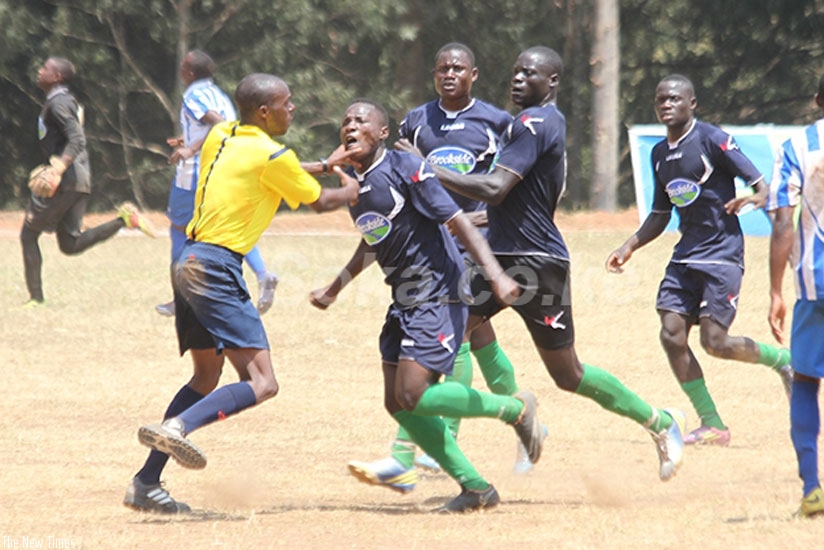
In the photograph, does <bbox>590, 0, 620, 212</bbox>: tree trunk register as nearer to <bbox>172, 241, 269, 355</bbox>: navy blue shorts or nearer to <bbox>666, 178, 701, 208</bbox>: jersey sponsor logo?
<bbox>666, 178, 701, 208</bbox>: jersey sponsor logo

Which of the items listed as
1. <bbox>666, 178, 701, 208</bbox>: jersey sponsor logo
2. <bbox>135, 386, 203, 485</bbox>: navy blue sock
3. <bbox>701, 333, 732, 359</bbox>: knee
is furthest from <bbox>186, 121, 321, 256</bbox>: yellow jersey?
<bbox>701, 333, 732, 359</bbox>: knee

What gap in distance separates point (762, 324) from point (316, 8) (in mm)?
16962

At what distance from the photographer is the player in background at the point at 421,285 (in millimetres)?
6086

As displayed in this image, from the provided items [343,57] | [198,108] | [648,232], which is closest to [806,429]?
[648,232]

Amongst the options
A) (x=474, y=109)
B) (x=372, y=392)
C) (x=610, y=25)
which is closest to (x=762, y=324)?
(x=372, y=392)

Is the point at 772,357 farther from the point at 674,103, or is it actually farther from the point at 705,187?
the point at 674,103

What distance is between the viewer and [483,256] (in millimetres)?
6066

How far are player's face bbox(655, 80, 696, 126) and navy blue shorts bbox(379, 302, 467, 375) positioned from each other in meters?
2.58

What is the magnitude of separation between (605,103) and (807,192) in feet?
63.1

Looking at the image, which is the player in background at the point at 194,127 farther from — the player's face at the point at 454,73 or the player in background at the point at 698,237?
the player in background at the point at 698,237

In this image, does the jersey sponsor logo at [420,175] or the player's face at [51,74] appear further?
the player's face at [51,74]

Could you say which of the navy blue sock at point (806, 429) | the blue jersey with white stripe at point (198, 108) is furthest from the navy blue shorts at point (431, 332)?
the blue jersey with white stripe at point (198, 108)

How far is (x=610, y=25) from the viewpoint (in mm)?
24406

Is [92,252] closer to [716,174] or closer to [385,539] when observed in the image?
[716,174]
